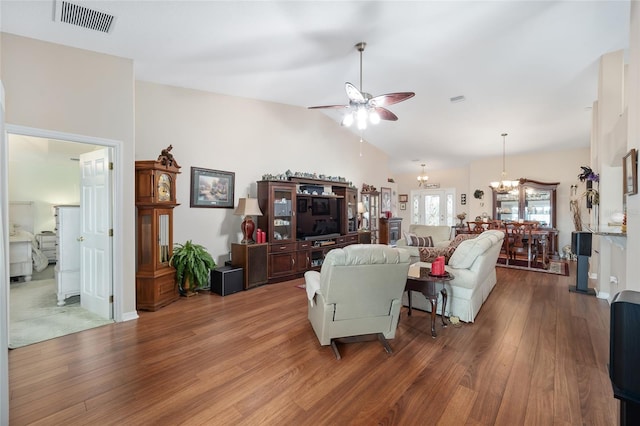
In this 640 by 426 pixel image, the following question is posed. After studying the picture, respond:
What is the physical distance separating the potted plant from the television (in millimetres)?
2050

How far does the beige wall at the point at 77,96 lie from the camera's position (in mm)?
2723

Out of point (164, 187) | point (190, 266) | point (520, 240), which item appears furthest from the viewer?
point (520, 240)

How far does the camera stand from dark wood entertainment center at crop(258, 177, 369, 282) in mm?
5203

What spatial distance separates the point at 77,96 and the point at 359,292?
11.8ft

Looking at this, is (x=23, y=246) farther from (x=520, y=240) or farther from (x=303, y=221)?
(x=520, y=240)

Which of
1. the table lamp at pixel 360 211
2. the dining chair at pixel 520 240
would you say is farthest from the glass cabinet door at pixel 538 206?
the table lamp at pixel 360 211

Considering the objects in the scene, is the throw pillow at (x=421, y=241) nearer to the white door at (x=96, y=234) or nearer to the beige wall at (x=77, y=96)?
the beige wall at (x=77, y=96)

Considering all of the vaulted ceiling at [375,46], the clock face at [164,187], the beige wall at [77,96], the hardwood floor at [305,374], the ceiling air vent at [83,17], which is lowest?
the hardwood floor at [305,374]

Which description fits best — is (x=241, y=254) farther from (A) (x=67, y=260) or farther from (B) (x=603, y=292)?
(B) (x=603, y=292)

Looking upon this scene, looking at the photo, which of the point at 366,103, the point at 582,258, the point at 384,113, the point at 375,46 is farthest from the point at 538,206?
the point at 366,103

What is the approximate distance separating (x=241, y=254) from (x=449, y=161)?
7.43 metres

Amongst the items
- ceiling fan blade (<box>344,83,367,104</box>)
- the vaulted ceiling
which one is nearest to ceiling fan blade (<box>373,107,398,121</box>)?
ceiling fan blade (<box>344,83,367,104</box>)

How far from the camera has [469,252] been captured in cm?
351

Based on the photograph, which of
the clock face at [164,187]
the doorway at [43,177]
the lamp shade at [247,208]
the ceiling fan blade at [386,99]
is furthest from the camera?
the doorway at [43,177]
